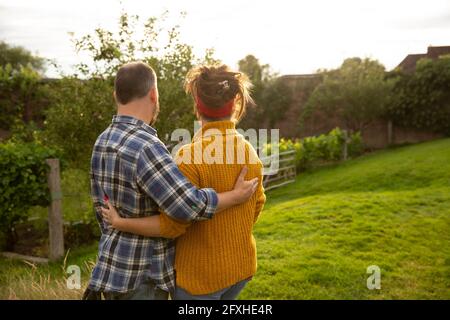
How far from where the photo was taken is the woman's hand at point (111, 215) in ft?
6.51

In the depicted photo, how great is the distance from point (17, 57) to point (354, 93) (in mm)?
27040

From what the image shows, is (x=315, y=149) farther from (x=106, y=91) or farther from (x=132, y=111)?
(x=132, y=111)

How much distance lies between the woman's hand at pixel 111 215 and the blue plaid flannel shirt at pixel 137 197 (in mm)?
26

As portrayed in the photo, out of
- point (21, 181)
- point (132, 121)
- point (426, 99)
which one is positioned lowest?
point (21, 181)

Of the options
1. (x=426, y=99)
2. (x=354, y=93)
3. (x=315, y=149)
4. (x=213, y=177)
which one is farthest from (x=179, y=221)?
(x=426, y=99)

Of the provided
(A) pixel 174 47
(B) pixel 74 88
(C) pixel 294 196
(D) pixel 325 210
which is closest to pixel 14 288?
(B) pixel 74 88

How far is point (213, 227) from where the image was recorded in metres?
2.09

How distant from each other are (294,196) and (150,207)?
27.3ft

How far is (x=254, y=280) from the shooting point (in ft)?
15.1

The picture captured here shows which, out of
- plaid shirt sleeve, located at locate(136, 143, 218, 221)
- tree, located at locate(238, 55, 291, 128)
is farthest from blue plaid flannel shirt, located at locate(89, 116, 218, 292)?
tree, located at locate(238, 55, 291, 128)

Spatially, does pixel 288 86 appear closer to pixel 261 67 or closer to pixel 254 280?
pixel 261 67

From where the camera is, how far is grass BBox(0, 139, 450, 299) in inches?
167

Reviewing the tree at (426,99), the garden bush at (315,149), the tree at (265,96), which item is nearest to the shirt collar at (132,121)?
the garden bush at (315,149)

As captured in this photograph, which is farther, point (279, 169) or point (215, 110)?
point (279, 169)
